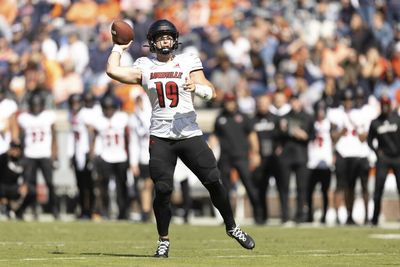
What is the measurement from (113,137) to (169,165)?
9.06 meters

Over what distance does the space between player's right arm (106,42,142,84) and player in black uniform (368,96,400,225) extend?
24.5 feet

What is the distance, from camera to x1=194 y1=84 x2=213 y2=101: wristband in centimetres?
1080

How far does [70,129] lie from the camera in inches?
904

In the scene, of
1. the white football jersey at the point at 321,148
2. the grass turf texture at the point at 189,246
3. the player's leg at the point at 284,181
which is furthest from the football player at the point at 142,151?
the white football jersey at the point at 321,148

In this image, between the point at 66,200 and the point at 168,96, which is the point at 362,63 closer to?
the point at 66,200

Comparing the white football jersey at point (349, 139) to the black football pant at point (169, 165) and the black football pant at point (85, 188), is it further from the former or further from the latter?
the black football pant at point (169, 165)

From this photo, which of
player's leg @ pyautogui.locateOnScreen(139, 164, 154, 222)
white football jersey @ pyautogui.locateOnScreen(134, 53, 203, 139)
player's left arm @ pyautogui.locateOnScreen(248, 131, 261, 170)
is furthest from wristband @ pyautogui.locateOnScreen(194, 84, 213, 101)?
player's leg @ pyautogui.locateOnScreen(139, 164, 154, 222)

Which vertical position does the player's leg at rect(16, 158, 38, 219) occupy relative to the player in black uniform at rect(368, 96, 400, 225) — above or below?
below

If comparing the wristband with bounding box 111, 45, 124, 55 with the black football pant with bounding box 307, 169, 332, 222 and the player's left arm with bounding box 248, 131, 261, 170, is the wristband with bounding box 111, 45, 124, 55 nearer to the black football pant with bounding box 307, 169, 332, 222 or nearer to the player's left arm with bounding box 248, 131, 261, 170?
the player's left arm with bounding box 248, 131, 261, 170

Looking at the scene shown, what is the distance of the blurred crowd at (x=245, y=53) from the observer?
65.3 ft

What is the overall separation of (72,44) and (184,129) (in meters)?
15.7

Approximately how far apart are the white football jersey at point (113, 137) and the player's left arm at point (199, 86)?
28.9ft

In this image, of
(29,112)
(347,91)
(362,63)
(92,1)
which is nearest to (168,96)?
(347,91)

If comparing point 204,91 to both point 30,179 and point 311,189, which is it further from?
point 30,179
